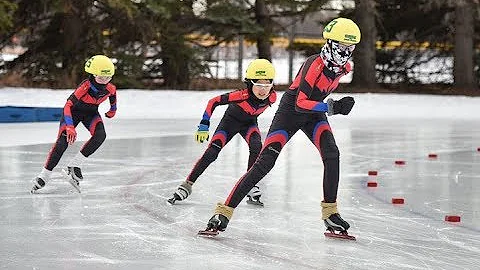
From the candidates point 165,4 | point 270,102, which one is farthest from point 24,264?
point 165,4

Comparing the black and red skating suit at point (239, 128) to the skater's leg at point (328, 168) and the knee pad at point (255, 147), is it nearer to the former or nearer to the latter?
the knee pad at point (255, 147)

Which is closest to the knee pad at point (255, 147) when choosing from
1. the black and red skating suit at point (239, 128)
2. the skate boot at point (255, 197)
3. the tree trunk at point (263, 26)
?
the black and red skating suit at point (239, 128)

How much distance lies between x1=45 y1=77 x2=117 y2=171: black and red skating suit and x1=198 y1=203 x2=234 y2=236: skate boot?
2.46 meters

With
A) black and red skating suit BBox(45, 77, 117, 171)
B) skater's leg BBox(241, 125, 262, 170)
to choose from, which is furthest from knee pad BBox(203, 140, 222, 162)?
black and red skating suit BBox(45, 77, 117, 171)

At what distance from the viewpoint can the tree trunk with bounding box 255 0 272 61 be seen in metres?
24.2

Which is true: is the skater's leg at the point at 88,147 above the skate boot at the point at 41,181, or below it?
above

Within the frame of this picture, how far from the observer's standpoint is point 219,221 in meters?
6.45

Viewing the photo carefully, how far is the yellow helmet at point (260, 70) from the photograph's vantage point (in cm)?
736

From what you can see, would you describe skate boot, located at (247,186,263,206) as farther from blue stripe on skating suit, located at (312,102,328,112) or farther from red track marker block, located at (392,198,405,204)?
blue stripe on skating suit, located at (312,102,328,112)

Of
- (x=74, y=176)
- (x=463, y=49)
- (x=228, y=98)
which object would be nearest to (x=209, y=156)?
(x=228, y=98)

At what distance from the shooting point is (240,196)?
254 inches

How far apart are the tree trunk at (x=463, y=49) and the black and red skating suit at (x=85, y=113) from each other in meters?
18.7

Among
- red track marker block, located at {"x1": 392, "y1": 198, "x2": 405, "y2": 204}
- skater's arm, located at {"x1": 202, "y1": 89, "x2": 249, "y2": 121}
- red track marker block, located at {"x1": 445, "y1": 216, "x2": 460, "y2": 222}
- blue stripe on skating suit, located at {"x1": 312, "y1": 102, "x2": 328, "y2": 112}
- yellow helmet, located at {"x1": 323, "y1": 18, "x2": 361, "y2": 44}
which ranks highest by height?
yellow helmet, located at {"x1": 323, "y1": 18, "x2": 361, "y2": 44}

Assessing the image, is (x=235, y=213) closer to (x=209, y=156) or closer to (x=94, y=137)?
(x=209, y=156)
